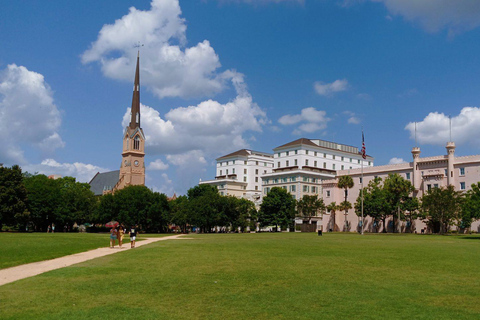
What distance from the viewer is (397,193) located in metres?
95.8

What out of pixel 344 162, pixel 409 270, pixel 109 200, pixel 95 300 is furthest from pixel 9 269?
pixel 344 162

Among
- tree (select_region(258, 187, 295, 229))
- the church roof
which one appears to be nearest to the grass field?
tree (select_region(258, 187, 295, 229))

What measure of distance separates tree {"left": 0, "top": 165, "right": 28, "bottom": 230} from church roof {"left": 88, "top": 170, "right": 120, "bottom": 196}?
328 ft

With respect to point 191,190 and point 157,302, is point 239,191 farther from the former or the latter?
point 157,302

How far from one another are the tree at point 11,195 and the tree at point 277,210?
52.8 m

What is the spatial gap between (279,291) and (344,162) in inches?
5083

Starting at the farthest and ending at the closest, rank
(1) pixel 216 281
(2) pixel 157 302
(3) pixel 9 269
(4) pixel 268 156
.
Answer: (4) pixel 268 156 < (3) pixel 9 269 < (1) pixel 216 281 < (2) pixel 157 302

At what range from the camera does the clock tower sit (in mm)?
160375

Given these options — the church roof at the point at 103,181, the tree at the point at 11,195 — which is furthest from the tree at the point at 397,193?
the church roof at the point at 103,181

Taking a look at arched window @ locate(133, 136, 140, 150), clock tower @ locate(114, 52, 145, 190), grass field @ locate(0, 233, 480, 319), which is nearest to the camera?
grass field @ locate(0, 233, 480, 319)

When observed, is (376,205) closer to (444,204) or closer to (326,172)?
(444,204)

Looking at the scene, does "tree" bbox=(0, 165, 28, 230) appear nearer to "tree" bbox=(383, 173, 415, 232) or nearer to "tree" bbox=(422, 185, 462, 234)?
"tree" bbox=(383, 173, 415, 232)

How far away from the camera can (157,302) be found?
1252cm

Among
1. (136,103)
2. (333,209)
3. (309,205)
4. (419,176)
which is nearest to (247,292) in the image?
(419,176)
